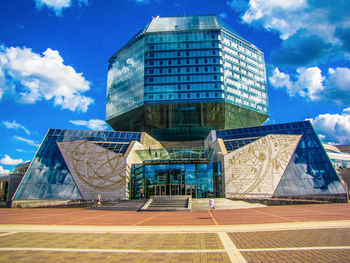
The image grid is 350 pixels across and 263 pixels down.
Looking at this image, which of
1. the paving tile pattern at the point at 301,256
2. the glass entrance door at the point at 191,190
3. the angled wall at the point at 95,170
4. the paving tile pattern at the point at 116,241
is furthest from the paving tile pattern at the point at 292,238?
the angled wall at the point at 95,170

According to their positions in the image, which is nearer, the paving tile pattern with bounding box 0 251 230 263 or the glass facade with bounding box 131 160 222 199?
the paving tile pattern with bounding box 0 251 230 263

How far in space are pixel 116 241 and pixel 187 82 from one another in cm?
6589

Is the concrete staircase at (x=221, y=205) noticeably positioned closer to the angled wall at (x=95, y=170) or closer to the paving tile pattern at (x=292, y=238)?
the angled wall at (x=95, y=170)

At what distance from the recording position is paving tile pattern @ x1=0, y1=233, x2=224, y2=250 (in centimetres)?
976

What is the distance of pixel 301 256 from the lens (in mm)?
8008

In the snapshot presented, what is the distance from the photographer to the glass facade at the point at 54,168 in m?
38.2

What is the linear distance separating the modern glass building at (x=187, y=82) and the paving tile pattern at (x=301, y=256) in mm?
64483

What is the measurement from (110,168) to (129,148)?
17.1 feet

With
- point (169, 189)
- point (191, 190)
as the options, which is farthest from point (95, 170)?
point (191, 190)

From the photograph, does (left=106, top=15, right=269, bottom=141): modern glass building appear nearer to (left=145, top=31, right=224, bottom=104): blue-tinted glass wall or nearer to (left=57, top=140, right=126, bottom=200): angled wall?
(left=145, top=31, right=224, bottom=104): blue-tinted glass wall

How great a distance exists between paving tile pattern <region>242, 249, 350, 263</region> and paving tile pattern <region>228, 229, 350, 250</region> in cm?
94

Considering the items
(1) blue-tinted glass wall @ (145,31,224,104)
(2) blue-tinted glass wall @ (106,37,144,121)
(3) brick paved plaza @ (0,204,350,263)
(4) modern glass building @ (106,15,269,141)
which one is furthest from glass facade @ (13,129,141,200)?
(1) blue-tinted glass wall @ (145,31,224,104)

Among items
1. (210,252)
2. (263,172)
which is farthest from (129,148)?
(210,252)

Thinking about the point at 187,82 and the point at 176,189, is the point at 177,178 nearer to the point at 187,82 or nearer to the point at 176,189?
the point at 176,189
